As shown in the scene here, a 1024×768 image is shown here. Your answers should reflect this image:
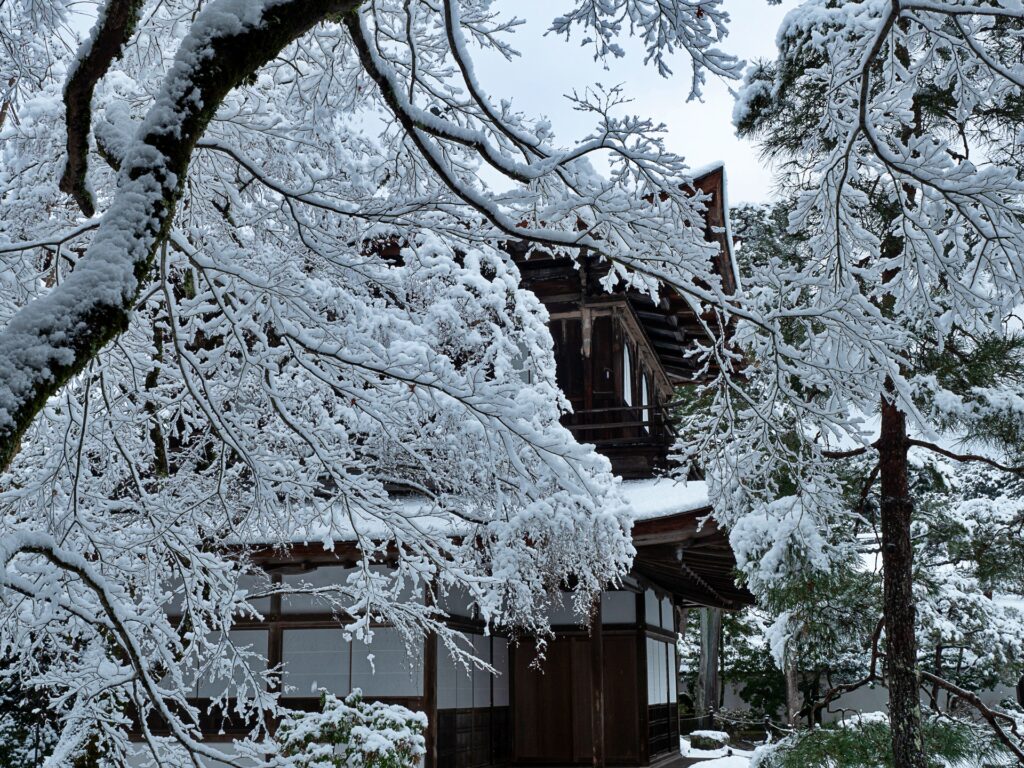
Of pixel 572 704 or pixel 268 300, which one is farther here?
pixel 572 704

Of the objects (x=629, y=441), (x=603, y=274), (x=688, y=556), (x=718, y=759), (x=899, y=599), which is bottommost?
(x=718, y=759)

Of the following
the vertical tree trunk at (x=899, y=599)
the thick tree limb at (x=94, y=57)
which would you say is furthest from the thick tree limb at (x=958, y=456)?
the thick tree limb at (x=94, y=57)

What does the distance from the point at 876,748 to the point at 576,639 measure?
227 inches

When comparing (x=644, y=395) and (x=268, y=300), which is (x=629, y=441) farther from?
(x=268, y=300)

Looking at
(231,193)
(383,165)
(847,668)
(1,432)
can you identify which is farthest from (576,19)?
(847,668)

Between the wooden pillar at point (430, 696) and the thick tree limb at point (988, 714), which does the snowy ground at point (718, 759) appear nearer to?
the wooden pillar at point (430, 696)

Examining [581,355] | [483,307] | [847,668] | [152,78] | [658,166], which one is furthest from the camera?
[847,668]

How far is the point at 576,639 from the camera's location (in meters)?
11.6

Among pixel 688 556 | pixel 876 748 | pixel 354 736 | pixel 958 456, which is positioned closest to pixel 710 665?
pixel 688 556

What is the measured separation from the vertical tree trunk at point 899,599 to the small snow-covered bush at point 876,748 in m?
0.45

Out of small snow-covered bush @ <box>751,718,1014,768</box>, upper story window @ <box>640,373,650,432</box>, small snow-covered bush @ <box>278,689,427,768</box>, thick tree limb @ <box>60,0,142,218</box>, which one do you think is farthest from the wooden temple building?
thick tree limb @ <box>60,0,142,218</box>

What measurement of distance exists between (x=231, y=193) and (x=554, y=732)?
8978mm

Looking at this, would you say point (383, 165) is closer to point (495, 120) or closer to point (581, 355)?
point (495, 120)

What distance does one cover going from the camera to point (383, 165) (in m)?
4.80
